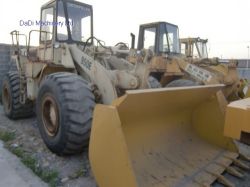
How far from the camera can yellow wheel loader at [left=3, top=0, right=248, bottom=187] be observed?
8.60 ft

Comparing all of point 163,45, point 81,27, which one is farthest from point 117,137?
point 163,45

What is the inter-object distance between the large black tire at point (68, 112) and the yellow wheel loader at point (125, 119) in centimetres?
1

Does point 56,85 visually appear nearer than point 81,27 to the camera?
Yes

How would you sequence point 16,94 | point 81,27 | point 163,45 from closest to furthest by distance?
point 81,27
point 16,94
point 163,45

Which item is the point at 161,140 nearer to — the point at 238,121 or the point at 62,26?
the point at 238,121

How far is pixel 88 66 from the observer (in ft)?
13.5

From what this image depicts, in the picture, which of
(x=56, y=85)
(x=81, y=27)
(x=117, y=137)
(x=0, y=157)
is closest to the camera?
(x=117, y=137)

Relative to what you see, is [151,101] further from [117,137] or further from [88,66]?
[88,66]

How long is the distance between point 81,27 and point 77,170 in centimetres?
277

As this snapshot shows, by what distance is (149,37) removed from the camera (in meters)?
8.34

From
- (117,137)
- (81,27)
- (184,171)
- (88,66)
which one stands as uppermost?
(81,27)

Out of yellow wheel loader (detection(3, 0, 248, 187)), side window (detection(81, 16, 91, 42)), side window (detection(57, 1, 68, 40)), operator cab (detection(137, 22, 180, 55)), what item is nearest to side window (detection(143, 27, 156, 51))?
operator cab (detection(137, 22, 180, 55))

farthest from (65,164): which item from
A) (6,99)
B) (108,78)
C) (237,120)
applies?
(6,99)

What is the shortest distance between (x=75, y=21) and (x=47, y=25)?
21.2 inches
